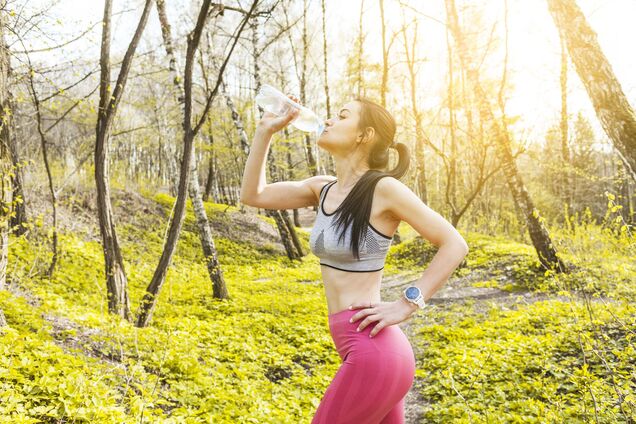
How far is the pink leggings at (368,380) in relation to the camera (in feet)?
4.91

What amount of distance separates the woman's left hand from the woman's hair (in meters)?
0.22

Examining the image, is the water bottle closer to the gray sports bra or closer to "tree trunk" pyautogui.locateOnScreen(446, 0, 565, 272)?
the gray sports bra

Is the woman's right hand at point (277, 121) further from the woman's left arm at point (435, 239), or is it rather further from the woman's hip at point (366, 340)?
the woman's hip at point (366, 340)

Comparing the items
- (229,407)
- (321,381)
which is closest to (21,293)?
(229,407)

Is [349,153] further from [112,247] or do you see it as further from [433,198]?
[433,198]

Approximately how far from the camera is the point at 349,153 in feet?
6.42

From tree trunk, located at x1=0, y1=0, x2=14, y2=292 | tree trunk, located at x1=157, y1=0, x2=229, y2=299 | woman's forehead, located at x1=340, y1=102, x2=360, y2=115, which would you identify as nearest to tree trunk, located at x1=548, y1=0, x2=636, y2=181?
woman's forehead, located at x1=340, y1=102, x2=360, y2=115

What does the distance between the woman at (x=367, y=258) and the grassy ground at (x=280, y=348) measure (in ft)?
5.32

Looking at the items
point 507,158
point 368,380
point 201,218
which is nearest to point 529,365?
point 368,380

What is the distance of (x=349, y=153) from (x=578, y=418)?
317 centimetres

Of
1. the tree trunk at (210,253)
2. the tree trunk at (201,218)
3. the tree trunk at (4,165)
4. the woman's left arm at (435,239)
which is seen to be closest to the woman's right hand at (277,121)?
the woman's left arm at (435,239)

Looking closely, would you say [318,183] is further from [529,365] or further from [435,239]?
[529,365]

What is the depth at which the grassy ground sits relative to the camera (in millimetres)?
3275

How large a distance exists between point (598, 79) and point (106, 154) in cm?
611
